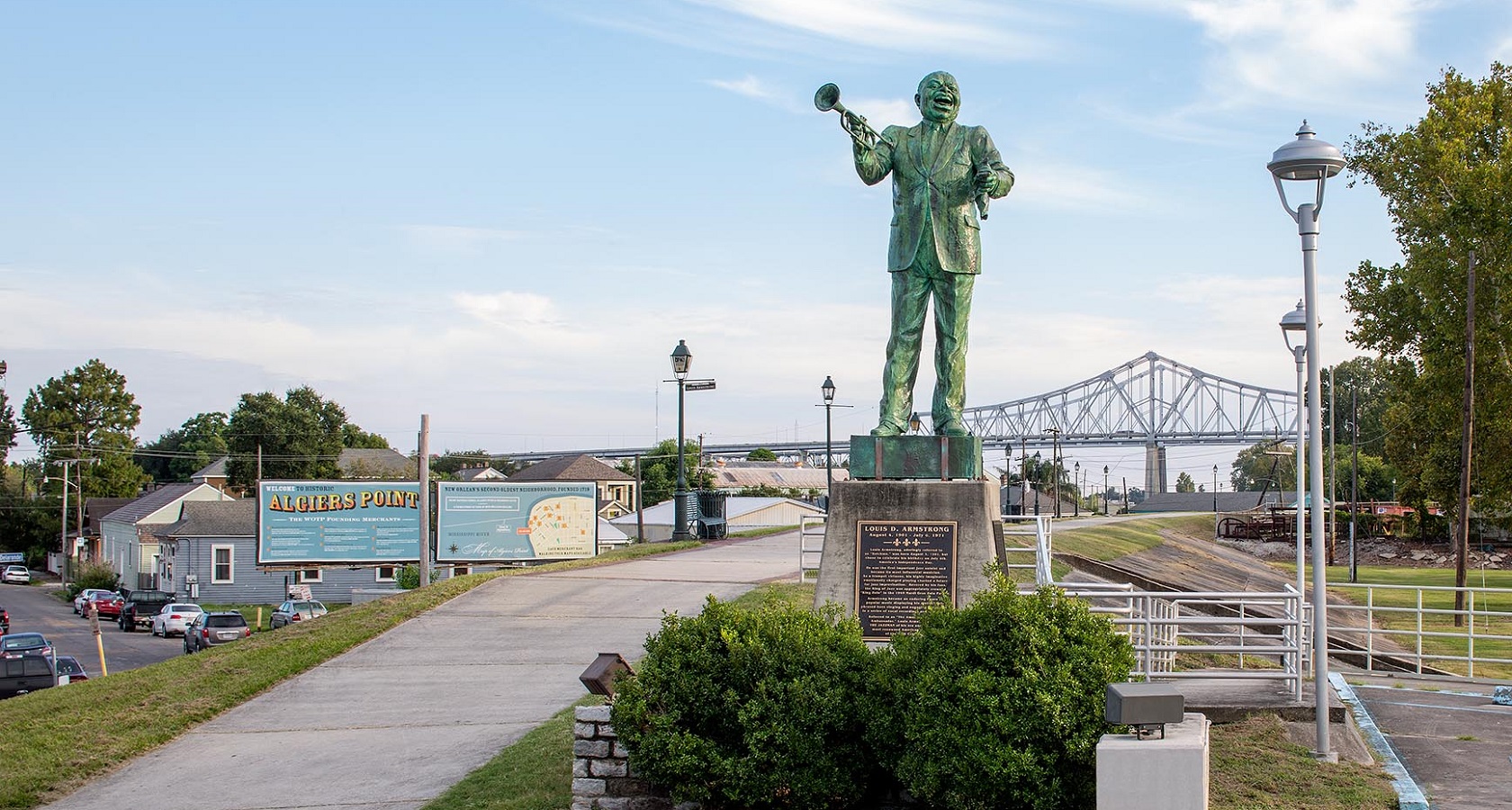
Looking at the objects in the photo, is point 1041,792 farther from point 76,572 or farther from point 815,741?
point 76,572

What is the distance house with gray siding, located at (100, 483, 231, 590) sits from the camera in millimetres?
59188

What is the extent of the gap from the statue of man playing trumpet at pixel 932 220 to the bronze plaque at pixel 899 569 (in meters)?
1.03

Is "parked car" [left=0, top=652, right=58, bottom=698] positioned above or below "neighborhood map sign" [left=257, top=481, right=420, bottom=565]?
below

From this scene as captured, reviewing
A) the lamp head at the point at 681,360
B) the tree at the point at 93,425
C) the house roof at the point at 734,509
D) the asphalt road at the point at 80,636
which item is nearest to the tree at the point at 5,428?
the tree at the point at 93,425

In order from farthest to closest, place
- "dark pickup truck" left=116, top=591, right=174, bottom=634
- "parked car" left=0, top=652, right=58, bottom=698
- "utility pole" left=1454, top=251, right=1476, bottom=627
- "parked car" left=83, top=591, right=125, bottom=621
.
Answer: "parked car" left=83, top=591, right=125, bottom=621 → "dark pickup truck" left=116, top=591, right=174, bottom=634 → "utility pole" left=1454, top=251, right=1476, bottom=627 → "parked car" left=0, top=652, right=58, bottom=698

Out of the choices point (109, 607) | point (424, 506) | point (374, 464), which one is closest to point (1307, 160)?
point (424, 506)

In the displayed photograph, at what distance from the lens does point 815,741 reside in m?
7.23

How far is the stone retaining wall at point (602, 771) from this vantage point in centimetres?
768

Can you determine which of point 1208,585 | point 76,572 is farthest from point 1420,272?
point 76,572

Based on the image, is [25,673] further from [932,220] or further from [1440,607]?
[1440,607]

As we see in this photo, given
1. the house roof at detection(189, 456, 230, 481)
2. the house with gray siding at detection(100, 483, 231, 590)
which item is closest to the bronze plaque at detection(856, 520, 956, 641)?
the house with gray siding at detection(100, 483, 231, 590)

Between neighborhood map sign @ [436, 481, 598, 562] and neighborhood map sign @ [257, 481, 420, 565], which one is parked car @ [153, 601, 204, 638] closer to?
neighborhood map sign @ [257, 481, 420, 565]

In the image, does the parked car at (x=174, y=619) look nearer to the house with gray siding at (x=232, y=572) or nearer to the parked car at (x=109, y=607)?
the parked car at (x=109, y=607)

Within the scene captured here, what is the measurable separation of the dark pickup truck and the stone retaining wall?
39.6 m
